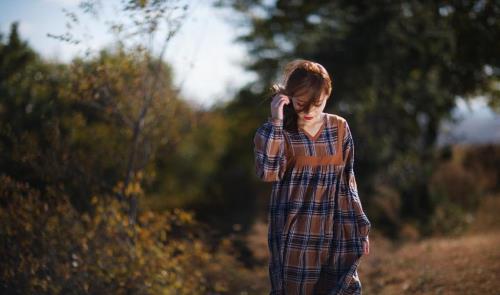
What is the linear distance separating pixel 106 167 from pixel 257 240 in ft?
11.3

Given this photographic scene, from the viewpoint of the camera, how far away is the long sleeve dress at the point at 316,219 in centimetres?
280

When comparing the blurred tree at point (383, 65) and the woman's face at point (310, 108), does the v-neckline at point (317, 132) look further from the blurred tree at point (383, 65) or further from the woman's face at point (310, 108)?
the blurred tree at point (383, 65)

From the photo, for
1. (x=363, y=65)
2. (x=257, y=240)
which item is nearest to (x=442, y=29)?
(x=363, y=65)

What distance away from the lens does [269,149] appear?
2.66 meters

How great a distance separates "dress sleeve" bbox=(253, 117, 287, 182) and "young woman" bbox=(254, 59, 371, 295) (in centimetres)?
2

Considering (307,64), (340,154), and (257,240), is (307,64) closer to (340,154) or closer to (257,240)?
(340,154)

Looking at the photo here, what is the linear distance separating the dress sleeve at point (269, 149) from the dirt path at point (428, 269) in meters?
2.66

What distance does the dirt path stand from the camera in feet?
15.2

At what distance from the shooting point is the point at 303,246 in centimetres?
280

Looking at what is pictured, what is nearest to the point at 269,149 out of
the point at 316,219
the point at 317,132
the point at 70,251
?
the point at 317,132

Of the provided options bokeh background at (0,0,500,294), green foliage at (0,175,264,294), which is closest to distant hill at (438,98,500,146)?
bokeh background at (0,0,500,294)

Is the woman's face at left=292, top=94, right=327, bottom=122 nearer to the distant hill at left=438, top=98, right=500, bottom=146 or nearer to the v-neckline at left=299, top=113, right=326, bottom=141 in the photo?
the v-neckline at left=299, top=113, right=326, bottom=141

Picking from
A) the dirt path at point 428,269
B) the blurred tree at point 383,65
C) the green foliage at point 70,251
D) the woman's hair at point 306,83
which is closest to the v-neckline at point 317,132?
the woman's hair at point 306,83

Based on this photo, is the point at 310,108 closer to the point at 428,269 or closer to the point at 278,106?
the point at 278,106
